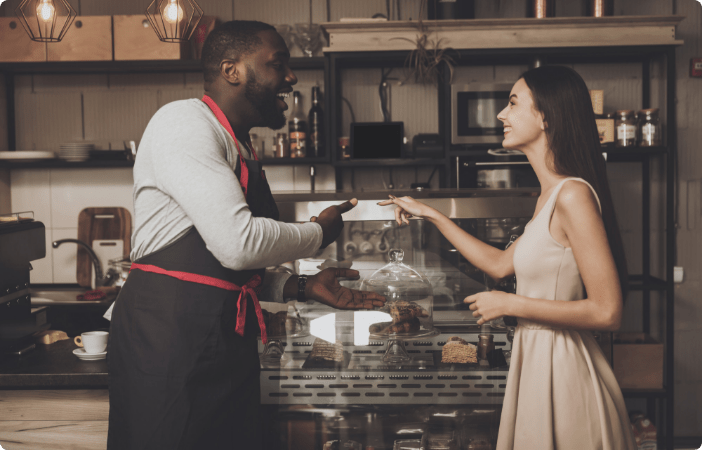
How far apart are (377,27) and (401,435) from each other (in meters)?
2.12

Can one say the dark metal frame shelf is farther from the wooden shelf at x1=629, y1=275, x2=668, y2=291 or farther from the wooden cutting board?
the wooden cutting board

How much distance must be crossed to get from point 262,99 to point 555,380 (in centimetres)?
90

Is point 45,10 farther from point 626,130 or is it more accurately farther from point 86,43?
point 626,130

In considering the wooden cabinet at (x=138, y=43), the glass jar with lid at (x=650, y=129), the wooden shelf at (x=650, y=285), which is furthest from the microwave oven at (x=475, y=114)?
the wooden cabinet at (x=138, y=43)

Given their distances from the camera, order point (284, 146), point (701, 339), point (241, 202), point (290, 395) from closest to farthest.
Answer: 1. point (241, 202)
2. point (290, 395)
3. point (284, 146)
4. point (701, 339)

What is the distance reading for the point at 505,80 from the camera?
336 cm

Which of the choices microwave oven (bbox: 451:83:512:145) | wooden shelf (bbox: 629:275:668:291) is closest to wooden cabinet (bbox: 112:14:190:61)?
microwave oven (bbox: 451:83:512:145)

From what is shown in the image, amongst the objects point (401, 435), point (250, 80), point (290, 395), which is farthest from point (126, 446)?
point (250, 80)

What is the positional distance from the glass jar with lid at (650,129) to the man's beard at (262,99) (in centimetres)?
246

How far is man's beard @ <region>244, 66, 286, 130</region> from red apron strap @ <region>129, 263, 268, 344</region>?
0.37 meters

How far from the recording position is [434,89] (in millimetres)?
3424

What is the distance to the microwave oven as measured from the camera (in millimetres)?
2939

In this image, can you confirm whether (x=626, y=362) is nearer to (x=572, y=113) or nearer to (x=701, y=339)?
(x=701, y=339)

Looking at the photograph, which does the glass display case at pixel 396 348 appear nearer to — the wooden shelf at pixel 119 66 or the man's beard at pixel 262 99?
the man's beard at pixel 262 99
